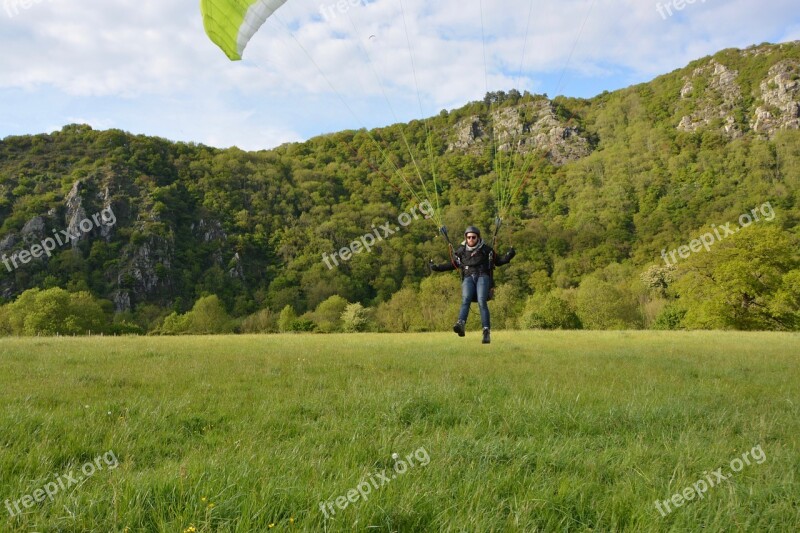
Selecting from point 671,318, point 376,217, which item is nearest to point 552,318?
point 671,318

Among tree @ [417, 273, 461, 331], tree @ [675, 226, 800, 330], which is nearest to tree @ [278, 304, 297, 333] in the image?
tree @ [417, 273, 461, 331]

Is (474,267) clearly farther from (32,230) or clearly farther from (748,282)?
(32,230)

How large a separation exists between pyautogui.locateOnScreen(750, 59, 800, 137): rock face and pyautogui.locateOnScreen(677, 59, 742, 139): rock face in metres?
5.94

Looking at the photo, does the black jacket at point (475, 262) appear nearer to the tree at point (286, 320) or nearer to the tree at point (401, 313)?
the tree at point (286, 320)

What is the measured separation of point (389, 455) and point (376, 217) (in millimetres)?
112380

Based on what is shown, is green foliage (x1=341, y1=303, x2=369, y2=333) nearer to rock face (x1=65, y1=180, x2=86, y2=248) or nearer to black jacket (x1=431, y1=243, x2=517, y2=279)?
black jacket (x1=431, y1=243, x2=517, y2=279)

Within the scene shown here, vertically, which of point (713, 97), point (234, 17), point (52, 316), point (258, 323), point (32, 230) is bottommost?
point (258, 323)

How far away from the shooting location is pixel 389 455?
3.54m

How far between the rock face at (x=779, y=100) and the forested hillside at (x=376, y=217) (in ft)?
1.82

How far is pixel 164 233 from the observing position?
10850 centimetres

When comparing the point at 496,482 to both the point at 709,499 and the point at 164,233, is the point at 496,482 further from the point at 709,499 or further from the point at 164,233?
the point at 164,233

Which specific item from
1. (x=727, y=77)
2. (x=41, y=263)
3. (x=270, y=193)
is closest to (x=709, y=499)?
(x=41, y=263)

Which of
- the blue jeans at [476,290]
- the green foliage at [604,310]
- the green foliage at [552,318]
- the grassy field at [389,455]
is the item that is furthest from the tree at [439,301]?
the grassy field at [389,455]

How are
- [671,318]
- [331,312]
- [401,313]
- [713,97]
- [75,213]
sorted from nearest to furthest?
1. [671,318]
2. [401,313]
3. [331,312]
4. [75,213]
5. [713,97]
